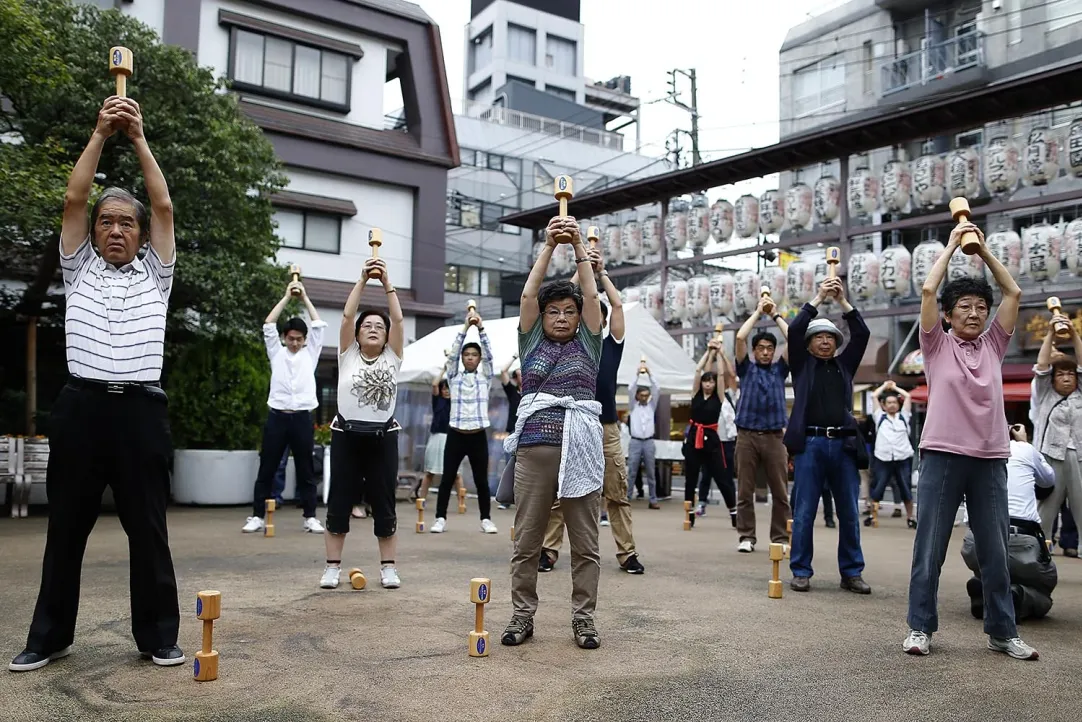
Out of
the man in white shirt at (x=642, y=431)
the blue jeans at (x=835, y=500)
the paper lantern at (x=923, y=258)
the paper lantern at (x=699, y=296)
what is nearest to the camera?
the blue jeans at (x=835, y=500)

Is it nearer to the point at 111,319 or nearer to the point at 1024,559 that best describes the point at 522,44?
the point at 1024,559

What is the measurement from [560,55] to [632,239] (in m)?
30.6

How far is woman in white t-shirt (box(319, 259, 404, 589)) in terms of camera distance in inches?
242

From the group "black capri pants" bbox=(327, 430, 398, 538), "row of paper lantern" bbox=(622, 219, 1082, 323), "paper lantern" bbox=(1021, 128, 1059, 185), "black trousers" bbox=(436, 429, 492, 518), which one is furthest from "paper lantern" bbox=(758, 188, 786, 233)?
"black capri pants" bbox=(327, 430, 398, 538)

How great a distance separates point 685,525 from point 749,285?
875 centimetres

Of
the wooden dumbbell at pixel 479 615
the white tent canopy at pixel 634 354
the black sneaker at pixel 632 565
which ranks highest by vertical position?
the white tent canopy at pixel 634 354

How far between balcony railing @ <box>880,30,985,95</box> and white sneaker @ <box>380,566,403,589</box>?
21.8 metres

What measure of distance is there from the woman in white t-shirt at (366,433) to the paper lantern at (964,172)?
1272 cm

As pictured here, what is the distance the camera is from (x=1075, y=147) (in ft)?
46.9

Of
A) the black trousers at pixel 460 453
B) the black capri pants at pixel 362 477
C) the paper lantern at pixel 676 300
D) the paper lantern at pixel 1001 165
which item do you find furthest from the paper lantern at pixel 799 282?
the black capri pants at pixel 362 477

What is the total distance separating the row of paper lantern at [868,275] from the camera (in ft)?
48.4

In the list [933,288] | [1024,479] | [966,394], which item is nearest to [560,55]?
[1024,479]

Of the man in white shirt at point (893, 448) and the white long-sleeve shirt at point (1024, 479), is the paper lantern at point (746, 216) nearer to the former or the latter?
the man in white shirt at point (893, 448)

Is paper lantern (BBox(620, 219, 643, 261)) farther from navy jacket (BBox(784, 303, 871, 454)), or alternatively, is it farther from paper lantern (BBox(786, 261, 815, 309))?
navy jacket (BBox(784, 303, 871, 454))
